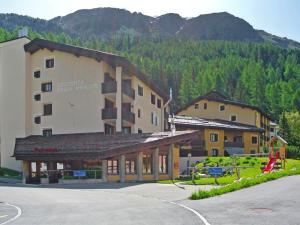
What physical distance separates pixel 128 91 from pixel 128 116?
252 cm

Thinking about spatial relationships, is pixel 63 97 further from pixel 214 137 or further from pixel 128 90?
pixel 214 137

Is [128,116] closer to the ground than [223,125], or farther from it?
farther from it

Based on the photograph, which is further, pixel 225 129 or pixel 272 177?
pixel 225 129

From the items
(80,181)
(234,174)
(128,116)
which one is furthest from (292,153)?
(80,181)

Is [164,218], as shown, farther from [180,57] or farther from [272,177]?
[180,57]

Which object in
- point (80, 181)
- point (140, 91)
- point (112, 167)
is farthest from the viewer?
→ point (140, 91)

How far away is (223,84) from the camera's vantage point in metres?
128

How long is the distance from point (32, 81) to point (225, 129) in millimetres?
28399

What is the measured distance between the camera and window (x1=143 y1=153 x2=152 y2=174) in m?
40.6

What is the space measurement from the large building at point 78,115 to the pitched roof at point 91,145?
79mm

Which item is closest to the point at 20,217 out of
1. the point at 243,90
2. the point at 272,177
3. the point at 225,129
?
the point at 272,177

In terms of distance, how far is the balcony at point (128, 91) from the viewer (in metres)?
48.3

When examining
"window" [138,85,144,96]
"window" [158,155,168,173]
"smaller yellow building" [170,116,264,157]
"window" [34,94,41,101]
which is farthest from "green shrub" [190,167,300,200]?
"smaller yellow building" [170,116,264,157]

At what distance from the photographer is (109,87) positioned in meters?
47.0
